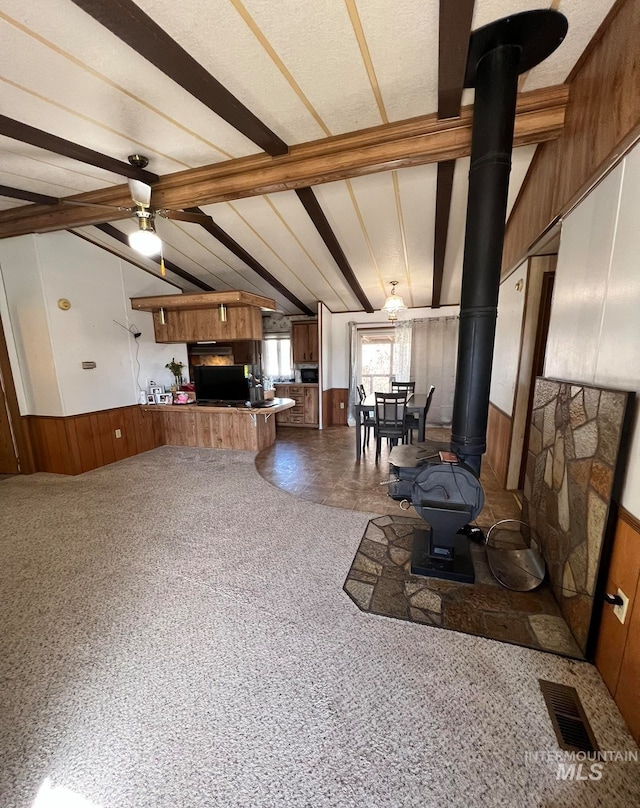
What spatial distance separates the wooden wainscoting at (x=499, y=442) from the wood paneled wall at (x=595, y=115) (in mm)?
1839

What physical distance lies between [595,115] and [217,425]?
4790mm

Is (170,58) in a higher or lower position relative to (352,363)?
higher

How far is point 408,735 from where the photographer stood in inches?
46.4

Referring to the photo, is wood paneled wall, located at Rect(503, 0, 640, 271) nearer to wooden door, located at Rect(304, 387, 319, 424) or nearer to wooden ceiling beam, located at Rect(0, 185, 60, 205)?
wooden ceiling beam, located at Rect(0, 185, 60, 205)

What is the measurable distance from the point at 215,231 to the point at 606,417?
4088 millimetres

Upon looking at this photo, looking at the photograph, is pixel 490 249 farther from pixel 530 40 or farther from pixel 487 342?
pixel 530 40

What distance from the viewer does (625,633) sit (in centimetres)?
122

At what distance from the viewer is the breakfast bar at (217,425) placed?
15.2 ft

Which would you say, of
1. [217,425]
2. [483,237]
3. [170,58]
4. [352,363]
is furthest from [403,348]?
[170,58]

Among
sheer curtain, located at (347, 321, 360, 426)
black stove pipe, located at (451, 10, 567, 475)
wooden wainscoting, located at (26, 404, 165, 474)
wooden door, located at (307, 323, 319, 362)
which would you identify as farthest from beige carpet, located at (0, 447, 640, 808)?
wooden door, located at (307, 323, 319, 362)

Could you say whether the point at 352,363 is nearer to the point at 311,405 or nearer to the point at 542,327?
the point at 311,405

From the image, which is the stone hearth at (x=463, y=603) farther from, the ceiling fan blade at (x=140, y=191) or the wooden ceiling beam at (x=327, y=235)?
the wooden ceiling beam at (x=327, y=235)

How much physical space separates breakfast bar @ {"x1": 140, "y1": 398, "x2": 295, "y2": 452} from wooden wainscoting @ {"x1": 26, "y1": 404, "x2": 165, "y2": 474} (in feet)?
1.84

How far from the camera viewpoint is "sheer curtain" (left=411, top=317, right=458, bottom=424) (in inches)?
233
